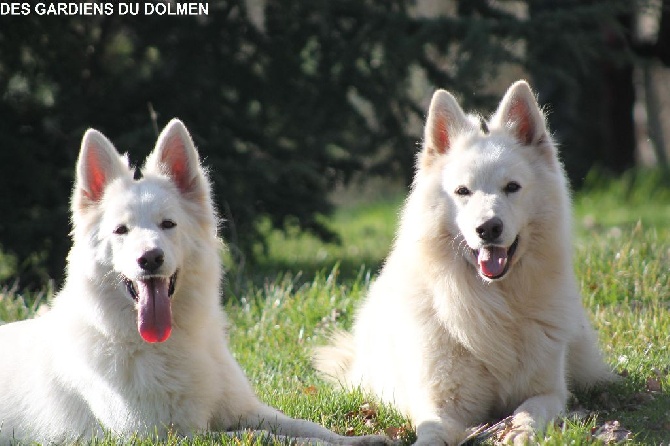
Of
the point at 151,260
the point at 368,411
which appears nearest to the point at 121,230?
the point at 151,260

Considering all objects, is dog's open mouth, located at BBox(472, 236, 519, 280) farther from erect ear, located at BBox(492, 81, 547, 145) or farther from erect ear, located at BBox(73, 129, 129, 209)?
erect ear, located at BBox(73, 129, 129, 209)

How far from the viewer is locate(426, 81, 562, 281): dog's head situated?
4305mm

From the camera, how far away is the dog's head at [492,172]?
4305mm

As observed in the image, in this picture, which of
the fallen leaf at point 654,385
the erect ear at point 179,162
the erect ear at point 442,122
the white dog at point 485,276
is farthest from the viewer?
the fallen leaf at point 654,385

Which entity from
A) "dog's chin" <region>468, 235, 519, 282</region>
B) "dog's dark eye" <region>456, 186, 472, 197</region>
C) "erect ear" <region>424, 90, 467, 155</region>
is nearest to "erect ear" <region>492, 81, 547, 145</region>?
"erect ear" <region>424, 90, 467, 155</region>

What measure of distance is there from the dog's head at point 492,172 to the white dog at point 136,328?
1.11 metres

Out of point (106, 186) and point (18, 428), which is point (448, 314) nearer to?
point (106, 186)

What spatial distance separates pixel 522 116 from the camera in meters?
4.66

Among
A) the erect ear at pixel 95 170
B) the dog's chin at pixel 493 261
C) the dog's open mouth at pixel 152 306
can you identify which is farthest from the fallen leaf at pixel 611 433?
the erect ear at pixel 95 170

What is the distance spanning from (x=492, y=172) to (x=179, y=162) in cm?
163

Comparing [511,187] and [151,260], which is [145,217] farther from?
[511,187]

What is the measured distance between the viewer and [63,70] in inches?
320

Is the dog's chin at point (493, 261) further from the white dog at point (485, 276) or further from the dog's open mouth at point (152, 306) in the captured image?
the dog's open mouth at point (152, 306)

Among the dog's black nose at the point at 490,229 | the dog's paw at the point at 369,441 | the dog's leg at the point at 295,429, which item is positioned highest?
the dog's black nose at the point at 490,229
